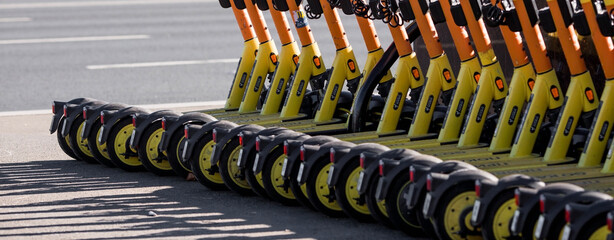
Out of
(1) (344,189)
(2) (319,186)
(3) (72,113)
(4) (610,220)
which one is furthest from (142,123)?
(4) (610,220)

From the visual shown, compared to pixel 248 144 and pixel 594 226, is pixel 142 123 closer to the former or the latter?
pixel 248 144

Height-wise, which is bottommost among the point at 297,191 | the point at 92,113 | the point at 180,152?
the point at 297,191

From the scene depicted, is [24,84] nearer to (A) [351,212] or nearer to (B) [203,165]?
(B) [203,165]

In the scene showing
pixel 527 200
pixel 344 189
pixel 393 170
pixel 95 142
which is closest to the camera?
pixel 527 200

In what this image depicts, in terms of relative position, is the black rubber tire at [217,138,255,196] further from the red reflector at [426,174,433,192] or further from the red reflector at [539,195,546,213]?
the red reflector at [539,195,546,213]

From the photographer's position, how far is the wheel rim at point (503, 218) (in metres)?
6.36

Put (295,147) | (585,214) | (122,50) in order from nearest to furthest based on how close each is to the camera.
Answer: (585,214) → (295,147) → (122,50)

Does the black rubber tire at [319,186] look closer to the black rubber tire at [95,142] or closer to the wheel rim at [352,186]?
the wheel rim at [352,186]

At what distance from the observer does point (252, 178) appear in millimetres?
8000

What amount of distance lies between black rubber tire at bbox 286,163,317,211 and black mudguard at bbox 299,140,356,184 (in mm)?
179

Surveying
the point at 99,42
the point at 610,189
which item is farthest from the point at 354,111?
the point at 99,42

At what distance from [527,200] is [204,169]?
2.72 metres

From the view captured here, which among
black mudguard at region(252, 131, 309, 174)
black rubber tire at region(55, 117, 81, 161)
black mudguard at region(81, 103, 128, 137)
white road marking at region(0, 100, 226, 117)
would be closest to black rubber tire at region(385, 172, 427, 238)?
black mudguard at region(252, 131, 309, 174)

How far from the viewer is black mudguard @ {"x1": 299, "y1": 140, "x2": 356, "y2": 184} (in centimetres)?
741
